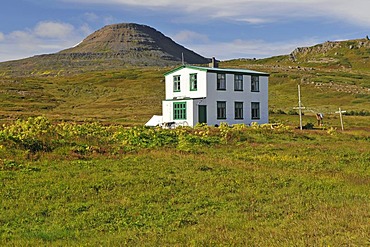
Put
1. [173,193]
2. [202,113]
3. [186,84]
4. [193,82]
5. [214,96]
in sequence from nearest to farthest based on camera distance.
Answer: [173,193], [202,113], [214,96], [193,82], [186,84]

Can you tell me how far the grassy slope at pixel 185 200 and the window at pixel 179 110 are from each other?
75.7ft

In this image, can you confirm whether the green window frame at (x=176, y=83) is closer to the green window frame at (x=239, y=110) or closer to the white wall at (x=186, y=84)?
the white wall at (x=186, y=84)

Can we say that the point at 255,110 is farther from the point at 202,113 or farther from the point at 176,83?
the point at 176,83

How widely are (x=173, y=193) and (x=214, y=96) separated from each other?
32.1 metres

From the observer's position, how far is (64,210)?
11977mm

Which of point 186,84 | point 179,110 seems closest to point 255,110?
point 186,84

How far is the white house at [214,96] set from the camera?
1774 inches

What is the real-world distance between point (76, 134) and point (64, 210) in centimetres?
1587

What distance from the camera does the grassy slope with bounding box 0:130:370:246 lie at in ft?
31.4

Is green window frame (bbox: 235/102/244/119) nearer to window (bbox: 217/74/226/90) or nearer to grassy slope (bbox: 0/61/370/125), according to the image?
window (bbox: 217/74/226/90)

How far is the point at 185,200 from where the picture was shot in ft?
42.8

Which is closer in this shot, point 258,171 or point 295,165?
point 258,171

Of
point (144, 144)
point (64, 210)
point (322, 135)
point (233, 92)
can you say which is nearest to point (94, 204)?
point (64, 210)

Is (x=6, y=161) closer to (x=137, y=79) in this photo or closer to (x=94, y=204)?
(x=94, y=204)
